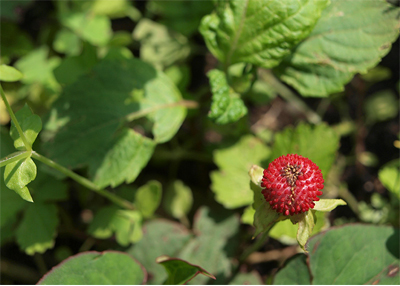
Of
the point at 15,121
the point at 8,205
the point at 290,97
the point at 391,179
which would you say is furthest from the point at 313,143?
the point at 8,205

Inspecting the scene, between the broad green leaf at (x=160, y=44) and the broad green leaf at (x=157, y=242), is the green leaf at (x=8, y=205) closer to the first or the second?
the broad green leaf at (x=157, y=242)

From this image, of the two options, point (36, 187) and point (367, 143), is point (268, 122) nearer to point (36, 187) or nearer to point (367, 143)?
point (367, 143)

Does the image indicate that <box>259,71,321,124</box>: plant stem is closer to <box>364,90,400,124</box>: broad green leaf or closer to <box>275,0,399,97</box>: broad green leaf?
<box>364,90,400,124</box>: broad green leaf

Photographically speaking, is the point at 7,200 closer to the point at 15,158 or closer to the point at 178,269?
the point at 15,158

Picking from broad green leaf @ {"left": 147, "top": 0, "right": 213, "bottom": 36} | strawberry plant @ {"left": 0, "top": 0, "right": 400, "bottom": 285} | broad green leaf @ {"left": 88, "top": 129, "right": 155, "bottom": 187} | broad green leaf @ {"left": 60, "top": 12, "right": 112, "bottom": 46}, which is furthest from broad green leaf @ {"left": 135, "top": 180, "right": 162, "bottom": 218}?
broad green leaf @ {"left": 60, "top": 12, "right": 112, "bottom": 46}

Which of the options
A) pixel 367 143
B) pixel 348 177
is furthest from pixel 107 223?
pixel 367 143

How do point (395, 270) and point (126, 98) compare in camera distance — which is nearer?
point (395, 270)

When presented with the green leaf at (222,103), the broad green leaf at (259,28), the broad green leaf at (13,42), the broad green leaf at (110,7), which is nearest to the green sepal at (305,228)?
the green leaf at (222,103)
